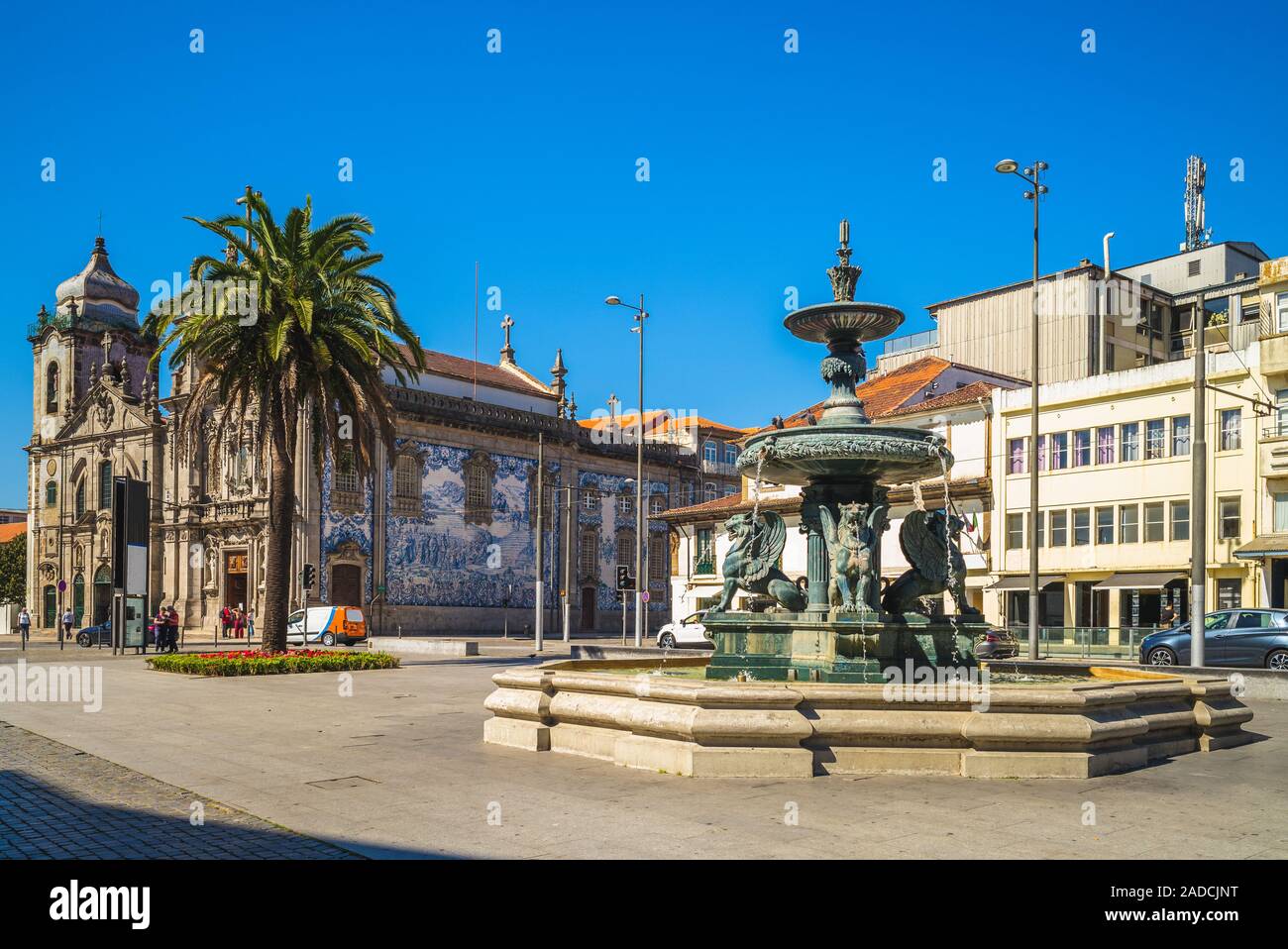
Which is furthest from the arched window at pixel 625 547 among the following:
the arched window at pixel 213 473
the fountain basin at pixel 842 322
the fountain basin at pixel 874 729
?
the fountain basin at pixel 874 729

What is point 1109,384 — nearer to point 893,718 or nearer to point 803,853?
point 893,718

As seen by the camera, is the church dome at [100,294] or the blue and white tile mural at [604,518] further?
the church dome at [100,294]

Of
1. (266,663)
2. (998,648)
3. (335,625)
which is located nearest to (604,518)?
(335,625)

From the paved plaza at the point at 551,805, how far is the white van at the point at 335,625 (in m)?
28.0

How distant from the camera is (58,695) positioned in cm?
1892

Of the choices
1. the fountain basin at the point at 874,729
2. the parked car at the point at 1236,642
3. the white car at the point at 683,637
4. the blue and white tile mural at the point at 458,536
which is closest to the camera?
the fountain basin at the point at 874,729

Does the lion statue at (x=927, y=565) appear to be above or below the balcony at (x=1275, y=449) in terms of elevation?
below

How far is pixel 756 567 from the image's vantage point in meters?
13.0

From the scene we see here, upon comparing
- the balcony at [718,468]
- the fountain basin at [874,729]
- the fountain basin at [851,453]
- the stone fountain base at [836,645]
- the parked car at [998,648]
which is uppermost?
the balcony at [718,468]

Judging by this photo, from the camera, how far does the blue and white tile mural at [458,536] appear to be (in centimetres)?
4984

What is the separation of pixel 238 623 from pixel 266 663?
965 inches

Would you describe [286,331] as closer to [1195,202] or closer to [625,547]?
[625,547]

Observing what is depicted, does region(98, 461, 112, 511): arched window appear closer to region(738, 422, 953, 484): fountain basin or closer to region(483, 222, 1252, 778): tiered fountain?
region(483, 222, 1252, 778): tiered fountain

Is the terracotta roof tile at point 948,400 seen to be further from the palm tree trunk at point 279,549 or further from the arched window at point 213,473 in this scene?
the arched window at point 213,473
